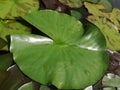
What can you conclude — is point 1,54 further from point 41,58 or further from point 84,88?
point 84,88

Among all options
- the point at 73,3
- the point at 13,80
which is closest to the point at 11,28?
the point at 13,80

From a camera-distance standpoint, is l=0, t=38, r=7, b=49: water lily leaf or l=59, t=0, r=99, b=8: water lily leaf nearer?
l=0, t=38, r=7, b=49: water lily leaf

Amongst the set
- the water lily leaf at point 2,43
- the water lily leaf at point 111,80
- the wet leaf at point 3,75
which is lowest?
the water lily leaf at point 111,80

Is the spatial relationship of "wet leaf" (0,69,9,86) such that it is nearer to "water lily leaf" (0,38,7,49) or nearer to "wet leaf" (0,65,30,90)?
"wet leaf" (0,65,30,90)

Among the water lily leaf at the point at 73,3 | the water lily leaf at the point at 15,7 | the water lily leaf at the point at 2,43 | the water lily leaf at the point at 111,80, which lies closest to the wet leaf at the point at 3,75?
the water lily leaf at the point at 2,43

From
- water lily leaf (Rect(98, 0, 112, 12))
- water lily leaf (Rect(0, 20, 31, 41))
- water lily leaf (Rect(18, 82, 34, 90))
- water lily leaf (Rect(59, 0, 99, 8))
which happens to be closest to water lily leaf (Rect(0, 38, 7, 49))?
water lily leaf (Rect(0, 20, 31, 41))

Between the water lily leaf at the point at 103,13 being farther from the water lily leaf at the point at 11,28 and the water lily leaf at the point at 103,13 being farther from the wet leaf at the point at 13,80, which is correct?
the wet leaf at the point at 13,80

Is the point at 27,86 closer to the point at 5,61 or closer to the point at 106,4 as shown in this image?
the point at 5,61
